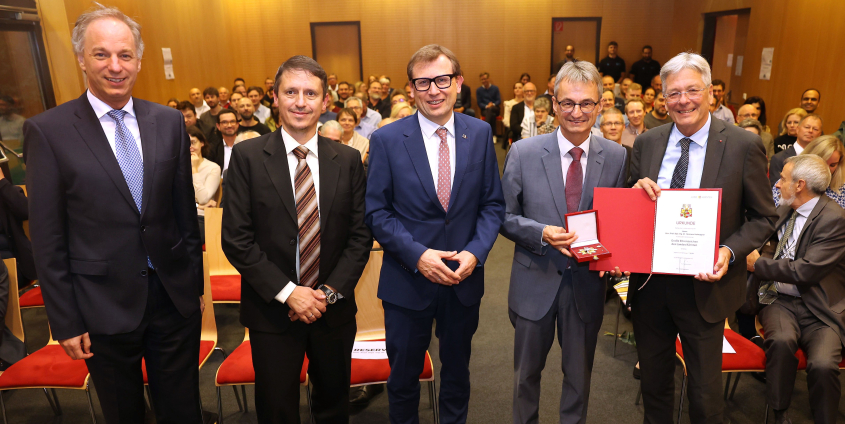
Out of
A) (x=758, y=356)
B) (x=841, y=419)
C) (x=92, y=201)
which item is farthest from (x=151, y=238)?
(x=841, y=419)

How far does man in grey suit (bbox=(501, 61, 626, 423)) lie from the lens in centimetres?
214

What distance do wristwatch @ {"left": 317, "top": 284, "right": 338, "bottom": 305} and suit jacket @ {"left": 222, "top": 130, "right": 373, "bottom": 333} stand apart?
0.02 m

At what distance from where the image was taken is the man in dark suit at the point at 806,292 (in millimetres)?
2617

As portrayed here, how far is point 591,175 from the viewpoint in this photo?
2.17 meters

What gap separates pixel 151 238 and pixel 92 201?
0.23m

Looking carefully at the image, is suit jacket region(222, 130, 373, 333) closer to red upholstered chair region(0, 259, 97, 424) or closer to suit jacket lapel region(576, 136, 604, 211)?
suit jacket lapel region(576, 136, 604, 211)

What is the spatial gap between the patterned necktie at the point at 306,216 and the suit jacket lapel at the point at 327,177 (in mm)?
27

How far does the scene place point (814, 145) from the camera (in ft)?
12.1

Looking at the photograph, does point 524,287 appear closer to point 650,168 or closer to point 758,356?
point 650,168

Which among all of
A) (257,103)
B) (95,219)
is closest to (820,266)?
(95,219)

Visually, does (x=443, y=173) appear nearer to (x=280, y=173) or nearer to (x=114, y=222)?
(x=280, y=173)

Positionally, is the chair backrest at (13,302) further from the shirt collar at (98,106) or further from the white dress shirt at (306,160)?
the white dress shirt at (306,160)

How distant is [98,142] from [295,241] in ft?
2.54

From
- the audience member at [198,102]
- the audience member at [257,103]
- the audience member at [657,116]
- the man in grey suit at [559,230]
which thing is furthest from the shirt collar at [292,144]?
the audience member at [198,102]
